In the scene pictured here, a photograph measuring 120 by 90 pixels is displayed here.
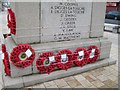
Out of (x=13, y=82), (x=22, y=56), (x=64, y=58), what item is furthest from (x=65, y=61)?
(x=13, y=82)

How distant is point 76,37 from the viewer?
424 centimetres

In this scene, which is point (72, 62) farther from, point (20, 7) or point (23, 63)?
point (20, 7)

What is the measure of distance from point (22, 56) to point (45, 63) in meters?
0.55

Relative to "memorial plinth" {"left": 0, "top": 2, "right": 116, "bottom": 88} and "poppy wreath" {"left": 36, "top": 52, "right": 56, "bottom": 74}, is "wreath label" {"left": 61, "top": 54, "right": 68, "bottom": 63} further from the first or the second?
"poppy wreath" {"left": 36, "top": 52, "right": 56, "bottom": 74}

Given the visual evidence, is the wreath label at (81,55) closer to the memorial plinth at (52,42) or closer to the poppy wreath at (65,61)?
the memorial plinth at (52,42)

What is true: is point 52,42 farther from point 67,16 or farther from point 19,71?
point 19,71

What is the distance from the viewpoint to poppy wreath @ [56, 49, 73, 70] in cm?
380

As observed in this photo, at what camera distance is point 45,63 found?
368cm

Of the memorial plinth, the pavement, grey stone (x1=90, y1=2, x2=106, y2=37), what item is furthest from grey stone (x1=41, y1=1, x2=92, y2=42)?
the pavement

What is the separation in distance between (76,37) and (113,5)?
53.2 feet

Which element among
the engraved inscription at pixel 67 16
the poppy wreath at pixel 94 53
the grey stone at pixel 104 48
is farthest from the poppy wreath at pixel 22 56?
the grey stone at pixel 104 48

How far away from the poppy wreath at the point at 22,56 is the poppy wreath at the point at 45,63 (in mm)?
193

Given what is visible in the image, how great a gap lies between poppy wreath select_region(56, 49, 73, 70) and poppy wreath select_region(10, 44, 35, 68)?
25.0 inches

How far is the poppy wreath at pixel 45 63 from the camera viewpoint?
360 cm
